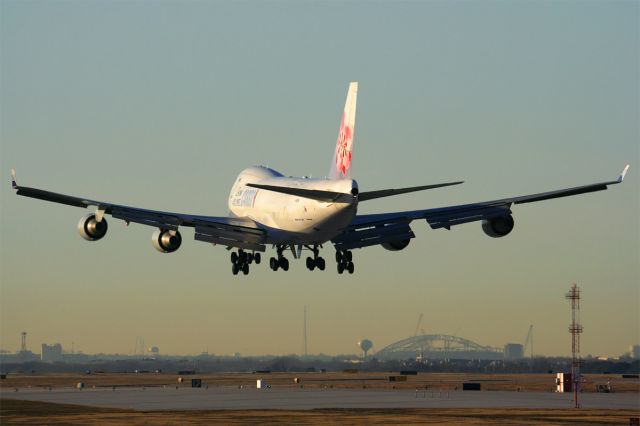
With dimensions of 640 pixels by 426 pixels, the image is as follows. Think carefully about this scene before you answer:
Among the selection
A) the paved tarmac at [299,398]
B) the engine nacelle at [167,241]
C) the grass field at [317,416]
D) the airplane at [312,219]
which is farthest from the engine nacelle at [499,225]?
the paved tarmac at [299,398]

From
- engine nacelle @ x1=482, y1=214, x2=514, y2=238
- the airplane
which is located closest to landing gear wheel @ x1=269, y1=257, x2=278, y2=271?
the airplane

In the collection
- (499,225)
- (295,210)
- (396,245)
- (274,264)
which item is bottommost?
(274,264)

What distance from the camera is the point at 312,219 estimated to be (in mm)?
82000

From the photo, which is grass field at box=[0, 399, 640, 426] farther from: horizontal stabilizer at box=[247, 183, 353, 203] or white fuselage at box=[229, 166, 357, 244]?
horizontal stabilizer at box=[247, 183, 353, 203]

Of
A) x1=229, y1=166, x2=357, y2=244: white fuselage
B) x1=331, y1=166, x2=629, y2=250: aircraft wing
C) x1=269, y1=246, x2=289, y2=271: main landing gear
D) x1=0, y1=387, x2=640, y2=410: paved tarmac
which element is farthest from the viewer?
x1=0, y1=387, x2=640, y2=410: paved tarmac

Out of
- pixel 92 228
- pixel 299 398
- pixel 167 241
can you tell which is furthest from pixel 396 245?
pixel 299 398

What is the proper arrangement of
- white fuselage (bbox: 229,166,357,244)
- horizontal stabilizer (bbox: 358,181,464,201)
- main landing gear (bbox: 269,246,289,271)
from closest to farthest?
horizontal stabilizer (bbox: 358,181,464,201) < white fuselage (bbox: 229,166,357,244) < main landing gear (bbox: 269,246,289,271)

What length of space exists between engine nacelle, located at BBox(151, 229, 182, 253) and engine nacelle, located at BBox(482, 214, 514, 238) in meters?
23.0

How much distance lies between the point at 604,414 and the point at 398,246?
28307mm

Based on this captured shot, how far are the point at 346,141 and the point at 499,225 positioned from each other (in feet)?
42.6

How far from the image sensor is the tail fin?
8406 cm

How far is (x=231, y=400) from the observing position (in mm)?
129625

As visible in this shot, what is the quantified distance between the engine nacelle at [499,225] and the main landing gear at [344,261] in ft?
36.0

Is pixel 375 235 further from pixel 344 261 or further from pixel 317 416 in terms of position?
pixel 317 416
